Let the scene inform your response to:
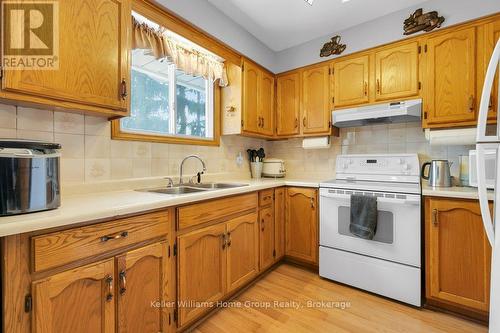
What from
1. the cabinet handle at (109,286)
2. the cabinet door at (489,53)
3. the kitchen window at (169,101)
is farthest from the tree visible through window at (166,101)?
the cabinet door at (489,53)

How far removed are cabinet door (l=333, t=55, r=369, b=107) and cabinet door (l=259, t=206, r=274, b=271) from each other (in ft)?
4.36

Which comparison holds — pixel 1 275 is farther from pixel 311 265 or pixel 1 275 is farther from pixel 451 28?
pixel 451 28

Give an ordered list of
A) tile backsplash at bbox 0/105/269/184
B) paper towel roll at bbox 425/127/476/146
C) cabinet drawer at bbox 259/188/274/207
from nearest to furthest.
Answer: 1. tile backsplash at bbox 0/105/269/184
2. paper towel roll at bbox 425/127/476/146
3. cabinet drawer at bbox 259/188/274/207

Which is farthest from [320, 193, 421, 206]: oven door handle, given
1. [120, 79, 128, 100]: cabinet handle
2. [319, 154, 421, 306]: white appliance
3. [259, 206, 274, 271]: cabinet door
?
[120, 79, 128, 100]: cabinet handle

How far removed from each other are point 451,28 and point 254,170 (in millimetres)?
2188

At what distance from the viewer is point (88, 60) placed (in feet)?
4.01

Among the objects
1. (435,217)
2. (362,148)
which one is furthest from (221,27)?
(435,217)

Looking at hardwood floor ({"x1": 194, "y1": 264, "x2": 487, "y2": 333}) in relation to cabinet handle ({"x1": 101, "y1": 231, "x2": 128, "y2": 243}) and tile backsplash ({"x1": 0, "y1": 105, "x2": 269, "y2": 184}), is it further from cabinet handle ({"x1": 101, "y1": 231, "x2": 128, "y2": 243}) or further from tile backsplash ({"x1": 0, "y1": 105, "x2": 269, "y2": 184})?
tile backsplash ({"x1": 0, "y1": 105, "x2": 269, "y2": 184})

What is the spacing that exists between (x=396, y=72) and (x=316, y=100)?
76cm

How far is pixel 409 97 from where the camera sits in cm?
206

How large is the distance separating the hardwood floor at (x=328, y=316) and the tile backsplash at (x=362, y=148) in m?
1.20

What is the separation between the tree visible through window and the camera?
6.19 feet

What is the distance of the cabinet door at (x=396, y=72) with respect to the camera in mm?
2039

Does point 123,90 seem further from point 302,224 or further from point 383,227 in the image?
point 383,227
